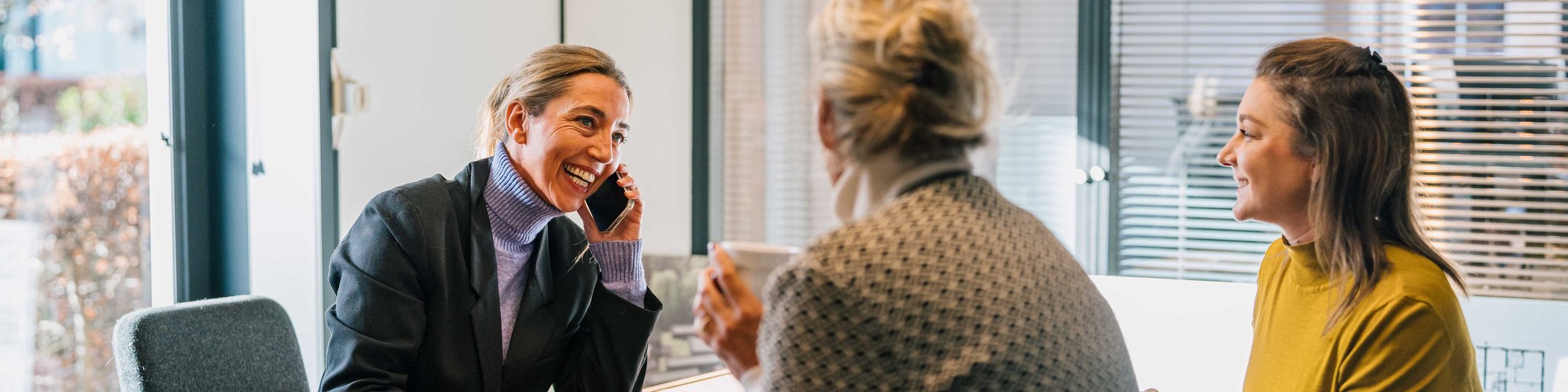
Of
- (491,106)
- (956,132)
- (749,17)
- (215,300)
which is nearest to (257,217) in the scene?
(215,300)

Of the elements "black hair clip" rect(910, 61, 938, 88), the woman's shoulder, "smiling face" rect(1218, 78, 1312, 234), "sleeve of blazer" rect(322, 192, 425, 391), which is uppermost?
"black hair clip" rect(910, 61, 938, 88)

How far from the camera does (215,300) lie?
6.75ft

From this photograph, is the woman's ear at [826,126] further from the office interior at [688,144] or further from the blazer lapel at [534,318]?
the office interior at [688,144]

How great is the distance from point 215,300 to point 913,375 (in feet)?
5.17

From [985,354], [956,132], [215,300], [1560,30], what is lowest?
[215,300]

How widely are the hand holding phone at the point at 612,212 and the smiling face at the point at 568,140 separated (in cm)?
2

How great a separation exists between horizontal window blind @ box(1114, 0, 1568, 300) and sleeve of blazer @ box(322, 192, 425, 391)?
90.7 inches

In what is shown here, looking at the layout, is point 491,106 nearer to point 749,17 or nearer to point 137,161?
point 137,161

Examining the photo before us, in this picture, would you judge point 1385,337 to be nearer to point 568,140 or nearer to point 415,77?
point 568,140

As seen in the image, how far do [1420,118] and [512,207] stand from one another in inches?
99.0

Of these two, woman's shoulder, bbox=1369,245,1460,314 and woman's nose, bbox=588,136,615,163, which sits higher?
woman's nose, bbox=588,136,615,163

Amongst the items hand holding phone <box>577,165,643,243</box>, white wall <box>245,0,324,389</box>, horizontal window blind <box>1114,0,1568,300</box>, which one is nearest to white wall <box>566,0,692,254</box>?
white wall <box>245,0,324,389</box>

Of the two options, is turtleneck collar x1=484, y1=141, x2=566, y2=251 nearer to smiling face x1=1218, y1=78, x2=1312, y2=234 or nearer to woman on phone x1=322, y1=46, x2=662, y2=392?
woman on phone x1=322, y1=46, x2=662, y2=392

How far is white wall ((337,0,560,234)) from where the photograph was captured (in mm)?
2844
